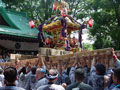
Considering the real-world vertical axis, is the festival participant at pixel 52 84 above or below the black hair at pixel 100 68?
below

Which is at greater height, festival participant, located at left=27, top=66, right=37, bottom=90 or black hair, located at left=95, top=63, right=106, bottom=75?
black hair, located at left=95, top=63, right=106, bottom=75

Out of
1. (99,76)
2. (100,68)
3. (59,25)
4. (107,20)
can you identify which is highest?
(107,20)

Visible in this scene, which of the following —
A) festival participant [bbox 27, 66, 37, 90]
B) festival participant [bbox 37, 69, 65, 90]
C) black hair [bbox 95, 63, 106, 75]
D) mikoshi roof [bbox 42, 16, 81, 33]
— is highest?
mikoshi roof [bbox 42, 16, 81, 33]

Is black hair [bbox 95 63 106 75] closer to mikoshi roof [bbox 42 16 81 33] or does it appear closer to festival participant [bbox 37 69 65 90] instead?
festival participant [bbox 37 69 65 90]

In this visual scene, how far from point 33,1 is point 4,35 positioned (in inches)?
420

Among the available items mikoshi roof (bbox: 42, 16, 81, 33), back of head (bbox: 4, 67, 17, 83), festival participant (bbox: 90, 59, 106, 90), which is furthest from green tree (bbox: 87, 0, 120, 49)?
back of head (bbox: 4, 67, 17, 83)

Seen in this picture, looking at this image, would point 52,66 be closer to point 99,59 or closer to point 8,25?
point 99,59

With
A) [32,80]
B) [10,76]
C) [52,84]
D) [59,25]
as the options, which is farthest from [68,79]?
[59,25]

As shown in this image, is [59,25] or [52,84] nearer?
[52,84]

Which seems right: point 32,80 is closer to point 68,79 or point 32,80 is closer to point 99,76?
point 68,79

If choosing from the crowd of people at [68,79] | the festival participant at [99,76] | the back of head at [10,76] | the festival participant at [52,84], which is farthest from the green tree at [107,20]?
the back of head at [10,76]

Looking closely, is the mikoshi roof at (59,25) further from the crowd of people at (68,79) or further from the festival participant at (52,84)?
the festival participant at (52,84)

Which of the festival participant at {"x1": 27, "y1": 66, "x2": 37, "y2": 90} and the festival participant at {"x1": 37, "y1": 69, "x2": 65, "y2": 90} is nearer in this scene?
the festival participant at {"x1": 37, "y1": 69, "x2": 65, "y2": 90}

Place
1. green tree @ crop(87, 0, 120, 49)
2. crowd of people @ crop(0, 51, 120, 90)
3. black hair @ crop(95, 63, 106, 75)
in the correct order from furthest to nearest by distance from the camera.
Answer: green tree @ crop(87, 0, 120, 49), black hair @ crop(95, 63, 106, 75), crowd of people @ crop(0, 51, 120, 90)
